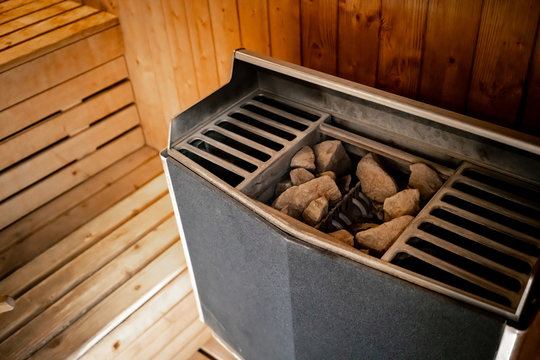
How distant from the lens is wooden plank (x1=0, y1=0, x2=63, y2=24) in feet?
7.64

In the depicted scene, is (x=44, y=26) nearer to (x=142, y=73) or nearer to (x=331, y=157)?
(x=142, y=73)

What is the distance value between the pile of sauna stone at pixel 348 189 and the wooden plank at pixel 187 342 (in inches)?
37.8

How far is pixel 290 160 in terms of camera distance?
1.38 m

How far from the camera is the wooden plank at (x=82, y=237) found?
6.50 ft

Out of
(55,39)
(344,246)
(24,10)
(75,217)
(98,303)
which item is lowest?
(98,303)

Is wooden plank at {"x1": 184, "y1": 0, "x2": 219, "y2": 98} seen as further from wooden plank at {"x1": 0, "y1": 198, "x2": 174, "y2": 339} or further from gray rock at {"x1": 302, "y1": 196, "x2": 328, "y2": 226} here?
gray rock at {"x1": 302, "y1": 196, "x2": 328, "y2": 226}

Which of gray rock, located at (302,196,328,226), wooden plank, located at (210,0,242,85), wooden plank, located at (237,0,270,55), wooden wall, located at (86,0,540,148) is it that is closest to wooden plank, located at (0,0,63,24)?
wooden wall, located at (86,0,540,148)

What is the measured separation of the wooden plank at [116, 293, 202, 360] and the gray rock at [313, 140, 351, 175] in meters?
0.95

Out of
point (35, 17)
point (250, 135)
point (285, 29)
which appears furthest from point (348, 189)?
point (35, 17)

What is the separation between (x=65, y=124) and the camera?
2.28m

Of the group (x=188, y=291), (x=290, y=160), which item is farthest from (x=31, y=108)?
(x=290, y=160)

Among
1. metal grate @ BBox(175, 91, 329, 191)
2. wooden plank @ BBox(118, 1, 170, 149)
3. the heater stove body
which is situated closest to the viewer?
the heater stove body

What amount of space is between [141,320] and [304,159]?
0.98 meters

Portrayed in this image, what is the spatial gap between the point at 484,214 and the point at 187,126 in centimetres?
78
